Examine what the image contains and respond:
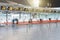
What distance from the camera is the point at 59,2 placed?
20.3 ft

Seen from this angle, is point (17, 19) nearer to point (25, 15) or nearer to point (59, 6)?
point (25, 15)

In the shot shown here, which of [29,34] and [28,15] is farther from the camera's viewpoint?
[28,15]

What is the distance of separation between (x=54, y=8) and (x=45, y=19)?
2.13 feet

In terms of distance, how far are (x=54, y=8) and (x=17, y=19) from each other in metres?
1.80

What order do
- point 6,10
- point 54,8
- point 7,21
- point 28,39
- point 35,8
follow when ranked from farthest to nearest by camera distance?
point 54,8
point 35,8
point 7,21
point 6,10
point 28,39

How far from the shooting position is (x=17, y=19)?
4965mm

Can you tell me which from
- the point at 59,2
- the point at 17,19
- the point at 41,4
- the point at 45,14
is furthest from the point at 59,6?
the point at 17,19

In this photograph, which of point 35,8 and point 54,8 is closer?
point 35,8

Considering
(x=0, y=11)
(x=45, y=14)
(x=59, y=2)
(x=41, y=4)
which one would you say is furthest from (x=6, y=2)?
(x=59, y=2)

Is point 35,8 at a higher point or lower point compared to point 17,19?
higher

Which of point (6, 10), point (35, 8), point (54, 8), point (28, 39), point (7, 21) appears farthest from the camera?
point (54, 8)

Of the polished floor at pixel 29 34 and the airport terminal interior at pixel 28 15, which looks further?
the airport terminal interior at pixel 28 15

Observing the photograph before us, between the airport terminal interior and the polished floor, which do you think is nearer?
the polished floor

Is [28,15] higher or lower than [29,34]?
higher
